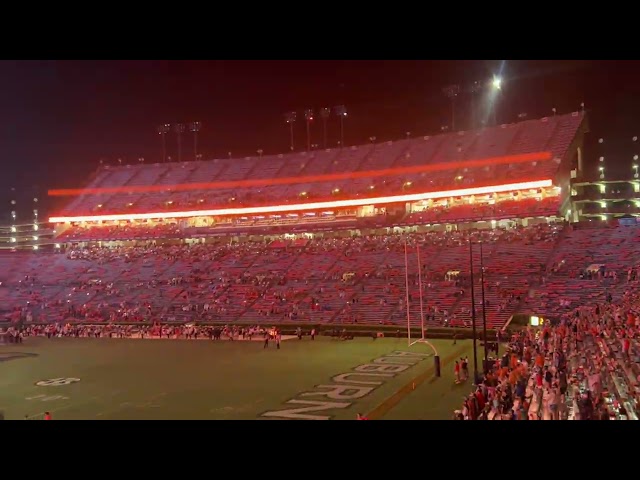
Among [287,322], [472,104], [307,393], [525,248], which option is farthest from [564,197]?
[307,393]

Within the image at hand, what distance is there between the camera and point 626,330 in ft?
54.6

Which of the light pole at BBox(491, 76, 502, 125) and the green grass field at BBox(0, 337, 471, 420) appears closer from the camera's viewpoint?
the green grass field at BBox(0, 337, 471, 420)

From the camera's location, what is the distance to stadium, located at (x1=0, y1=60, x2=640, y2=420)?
16.0m

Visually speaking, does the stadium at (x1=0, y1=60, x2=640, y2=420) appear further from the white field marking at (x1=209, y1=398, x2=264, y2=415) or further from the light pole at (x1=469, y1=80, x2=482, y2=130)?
the light pole at (x1=469, y1=80, x2=482, y2=130)

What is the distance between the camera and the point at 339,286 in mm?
35594

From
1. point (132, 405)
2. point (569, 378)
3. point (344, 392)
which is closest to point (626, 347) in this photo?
point (569, 378)

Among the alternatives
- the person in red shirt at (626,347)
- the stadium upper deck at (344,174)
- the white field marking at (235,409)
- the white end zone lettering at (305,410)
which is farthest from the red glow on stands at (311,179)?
the white field marking at (235,409)

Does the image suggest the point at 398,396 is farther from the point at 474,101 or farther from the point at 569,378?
the point at 474,101

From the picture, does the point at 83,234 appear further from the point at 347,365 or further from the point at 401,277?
the point at 347,365

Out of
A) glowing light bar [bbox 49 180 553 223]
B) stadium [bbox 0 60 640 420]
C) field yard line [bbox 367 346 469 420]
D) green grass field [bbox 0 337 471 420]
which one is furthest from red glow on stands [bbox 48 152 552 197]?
field yard line [bbox 367 346 469 420]

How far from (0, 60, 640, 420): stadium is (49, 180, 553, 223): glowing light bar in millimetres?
155

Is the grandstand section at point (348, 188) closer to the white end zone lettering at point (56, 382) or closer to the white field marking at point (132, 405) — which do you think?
the white end zone lettering at point (56, 382)

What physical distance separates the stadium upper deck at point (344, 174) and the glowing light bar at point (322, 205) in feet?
0.39
